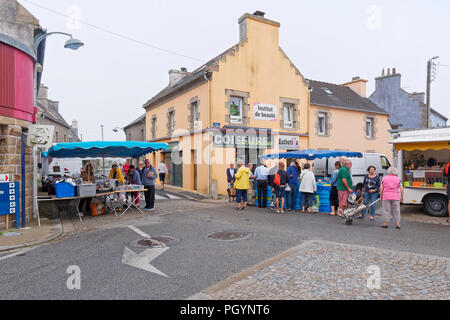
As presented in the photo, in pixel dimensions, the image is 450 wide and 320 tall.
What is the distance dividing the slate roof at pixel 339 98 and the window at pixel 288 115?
1852mm

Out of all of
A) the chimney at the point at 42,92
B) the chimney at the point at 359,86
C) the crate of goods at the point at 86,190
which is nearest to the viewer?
the crate of goods at the point at 86,190

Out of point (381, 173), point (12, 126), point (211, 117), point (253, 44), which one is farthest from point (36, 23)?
point (381, 173)

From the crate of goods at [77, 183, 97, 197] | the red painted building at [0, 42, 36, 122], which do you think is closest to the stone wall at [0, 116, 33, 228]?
the red painted building at [0, 42, 36, 122]

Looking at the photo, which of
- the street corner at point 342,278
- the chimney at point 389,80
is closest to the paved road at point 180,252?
the street corner at point 342,278

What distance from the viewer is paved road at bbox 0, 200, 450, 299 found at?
166 inches

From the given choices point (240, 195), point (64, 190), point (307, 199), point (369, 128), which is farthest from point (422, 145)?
point (369, 128)

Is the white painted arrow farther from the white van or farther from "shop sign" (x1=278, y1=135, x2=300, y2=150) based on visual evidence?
"shop sign" (x1=278, y1=135, x2=300, y2=150)

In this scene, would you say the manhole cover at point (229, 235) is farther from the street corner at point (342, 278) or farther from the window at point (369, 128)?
the window at point (369, 128)

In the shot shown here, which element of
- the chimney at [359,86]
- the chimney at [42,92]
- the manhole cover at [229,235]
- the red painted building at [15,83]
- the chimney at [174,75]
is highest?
the chimney at [42,92]

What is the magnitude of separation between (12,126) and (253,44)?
42.2ft

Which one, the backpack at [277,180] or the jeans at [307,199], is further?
the jeans at [307,199]

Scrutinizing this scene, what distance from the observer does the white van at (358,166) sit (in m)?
14.4
